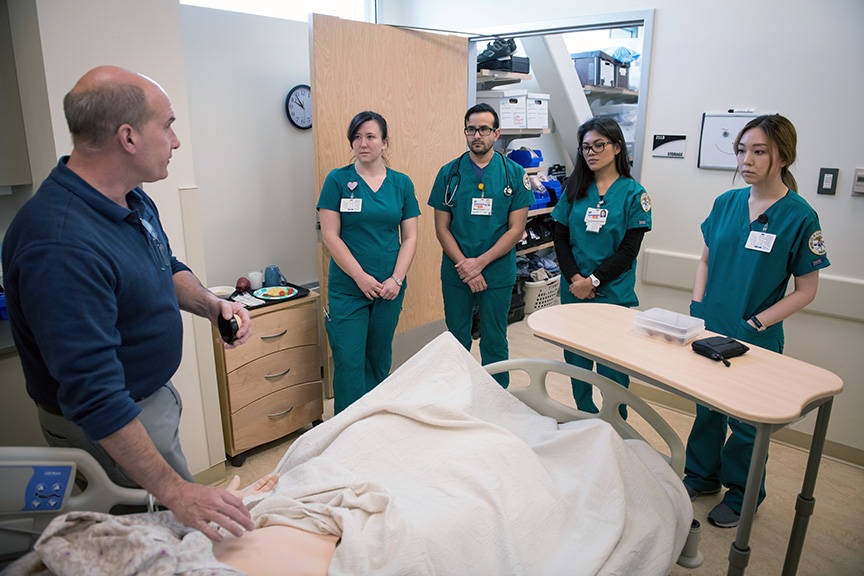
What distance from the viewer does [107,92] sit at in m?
1.13

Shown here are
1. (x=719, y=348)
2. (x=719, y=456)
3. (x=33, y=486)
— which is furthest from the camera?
(x=719, y=456)

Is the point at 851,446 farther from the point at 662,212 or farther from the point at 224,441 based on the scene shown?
the point at 224,441

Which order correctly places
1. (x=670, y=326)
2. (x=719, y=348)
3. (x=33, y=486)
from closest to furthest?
(x=33, y=486) → (x=719, y=348) → (x=670, y=326)

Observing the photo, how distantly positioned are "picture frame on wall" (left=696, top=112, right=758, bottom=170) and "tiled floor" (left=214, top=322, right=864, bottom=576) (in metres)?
1.37

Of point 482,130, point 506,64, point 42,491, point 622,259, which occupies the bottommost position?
point 42,491

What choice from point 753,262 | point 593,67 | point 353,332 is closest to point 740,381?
point 753,262

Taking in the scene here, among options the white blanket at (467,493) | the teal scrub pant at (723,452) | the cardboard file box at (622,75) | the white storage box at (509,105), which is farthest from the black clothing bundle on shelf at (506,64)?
the white blanket at (467,493)

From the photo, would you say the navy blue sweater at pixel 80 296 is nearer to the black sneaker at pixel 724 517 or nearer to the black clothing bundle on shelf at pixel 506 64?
the black sneaker at pixel 724 517

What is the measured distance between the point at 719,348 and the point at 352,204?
5.28ft

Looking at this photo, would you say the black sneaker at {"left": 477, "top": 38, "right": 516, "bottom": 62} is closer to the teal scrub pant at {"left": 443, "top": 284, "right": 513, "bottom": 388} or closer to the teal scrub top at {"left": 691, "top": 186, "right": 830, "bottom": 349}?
the teal scrub pant at {"left": 443, "top": 284, "right": 513, "bottom": 388}

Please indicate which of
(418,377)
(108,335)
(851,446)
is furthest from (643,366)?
(851,446)

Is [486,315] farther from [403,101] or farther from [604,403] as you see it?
[403,101]

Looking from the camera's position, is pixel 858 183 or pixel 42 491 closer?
pixel 42 491

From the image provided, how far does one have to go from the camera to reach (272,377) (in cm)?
267
